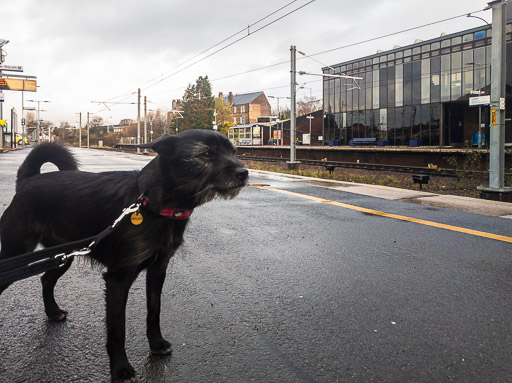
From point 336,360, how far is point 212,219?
5347 millimetres

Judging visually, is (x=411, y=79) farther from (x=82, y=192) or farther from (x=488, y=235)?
(x=82, y=192)

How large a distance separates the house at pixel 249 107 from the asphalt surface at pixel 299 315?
12352 cm

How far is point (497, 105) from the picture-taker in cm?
1109

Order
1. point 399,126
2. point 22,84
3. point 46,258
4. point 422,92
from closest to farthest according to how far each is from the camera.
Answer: point 46,258
point 422,92
point 399,126
point 22,84

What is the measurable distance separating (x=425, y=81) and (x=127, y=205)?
174 ft

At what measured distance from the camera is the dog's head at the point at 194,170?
239 centimetres

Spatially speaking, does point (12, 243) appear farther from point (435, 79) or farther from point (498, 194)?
point (435, 79)

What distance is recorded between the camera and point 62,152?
10.7 feet

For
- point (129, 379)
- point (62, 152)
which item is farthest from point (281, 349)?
point (62, 152)

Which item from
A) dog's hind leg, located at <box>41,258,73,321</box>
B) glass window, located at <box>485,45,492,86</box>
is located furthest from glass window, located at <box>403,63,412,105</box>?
dog's hind leg, located at <box>41,258,73,321</box>

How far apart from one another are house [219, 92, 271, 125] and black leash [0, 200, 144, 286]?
126387 millimetres

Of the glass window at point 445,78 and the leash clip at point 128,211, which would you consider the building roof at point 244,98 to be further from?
the leash clip at point 128,211

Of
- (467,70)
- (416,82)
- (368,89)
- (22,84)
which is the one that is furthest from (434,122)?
(22,84)

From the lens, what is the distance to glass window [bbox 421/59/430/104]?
49.7 meters
